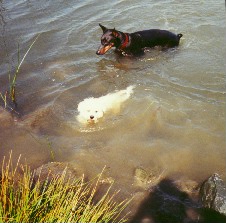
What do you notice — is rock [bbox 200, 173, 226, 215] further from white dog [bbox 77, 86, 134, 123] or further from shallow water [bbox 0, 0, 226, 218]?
white dog [bbox 77, 86, 134, 123]

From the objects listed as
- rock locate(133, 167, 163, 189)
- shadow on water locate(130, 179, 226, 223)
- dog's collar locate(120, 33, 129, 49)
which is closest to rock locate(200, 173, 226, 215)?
shadow on water locate(130, 179, 226, 223)

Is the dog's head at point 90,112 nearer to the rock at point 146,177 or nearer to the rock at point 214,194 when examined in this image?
the rock at point 146,177

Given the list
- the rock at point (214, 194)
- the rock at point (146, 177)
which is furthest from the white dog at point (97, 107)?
the rock at point (214, 194)

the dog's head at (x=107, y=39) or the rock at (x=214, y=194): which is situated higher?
the dog's head at (x=107, y=39)

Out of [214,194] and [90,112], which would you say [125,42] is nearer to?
[90,112]

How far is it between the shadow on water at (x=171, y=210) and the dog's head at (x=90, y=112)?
1750mm

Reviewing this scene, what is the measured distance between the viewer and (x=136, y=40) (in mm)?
7188

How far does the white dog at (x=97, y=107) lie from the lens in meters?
5.00

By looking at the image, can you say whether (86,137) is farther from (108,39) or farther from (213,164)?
(108,39)

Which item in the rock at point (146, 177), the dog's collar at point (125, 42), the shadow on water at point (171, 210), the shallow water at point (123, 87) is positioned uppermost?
the dog's collar at point (125, 42)

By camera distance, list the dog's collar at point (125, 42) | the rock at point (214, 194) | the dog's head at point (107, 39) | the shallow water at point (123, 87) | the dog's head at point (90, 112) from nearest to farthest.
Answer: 1. the rock at point (214, 194)
2. the shallow water at point (123, 87)
3. the dog's head at point (90, 112)
4. the dog's head at point (107, 39)
5. the dog's collar at point (125, 42)

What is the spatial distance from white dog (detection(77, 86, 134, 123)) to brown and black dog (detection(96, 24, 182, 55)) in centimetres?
173

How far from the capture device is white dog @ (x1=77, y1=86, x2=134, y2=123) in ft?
16.4

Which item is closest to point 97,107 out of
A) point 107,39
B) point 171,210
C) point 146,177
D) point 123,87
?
point 123,87
